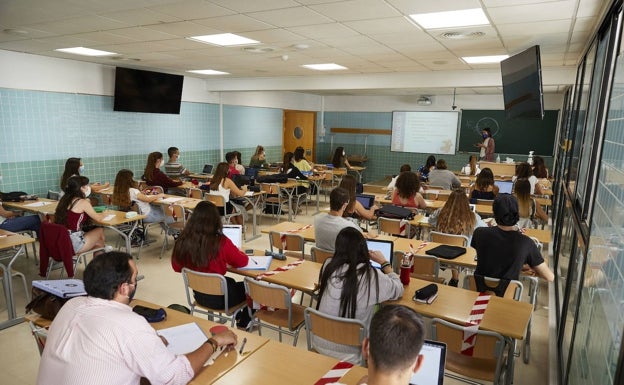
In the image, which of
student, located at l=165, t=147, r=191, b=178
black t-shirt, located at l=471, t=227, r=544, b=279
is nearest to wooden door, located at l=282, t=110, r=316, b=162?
student, located at l=165, t=147, r=191, b=178

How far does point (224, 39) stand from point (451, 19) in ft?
8.99

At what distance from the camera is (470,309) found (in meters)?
2.76

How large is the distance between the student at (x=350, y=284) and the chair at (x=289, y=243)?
1844mm

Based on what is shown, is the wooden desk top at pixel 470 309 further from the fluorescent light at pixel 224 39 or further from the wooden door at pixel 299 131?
the wooden door at pixel 299 131

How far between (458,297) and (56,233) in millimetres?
3844

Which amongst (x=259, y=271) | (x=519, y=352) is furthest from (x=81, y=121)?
(x=519, y=352)

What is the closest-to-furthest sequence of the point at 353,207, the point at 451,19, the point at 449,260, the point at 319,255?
1. the point at 449,260
2. the point at 319,255
3. the point at 451,19
4. the point at 353,207

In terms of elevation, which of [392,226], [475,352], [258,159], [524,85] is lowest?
[475,352]

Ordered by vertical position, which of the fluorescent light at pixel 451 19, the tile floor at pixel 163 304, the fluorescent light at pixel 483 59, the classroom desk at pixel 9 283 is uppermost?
the fluorescent light at pixel 483 59

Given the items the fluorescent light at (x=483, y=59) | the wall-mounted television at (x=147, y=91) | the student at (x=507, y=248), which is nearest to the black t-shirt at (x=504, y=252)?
the student at (x=507, y=248)

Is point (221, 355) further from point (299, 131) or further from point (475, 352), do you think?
point (299, 131)

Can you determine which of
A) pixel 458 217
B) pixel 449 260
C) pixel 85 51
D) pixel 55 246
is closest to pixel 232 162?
pixel 85 51

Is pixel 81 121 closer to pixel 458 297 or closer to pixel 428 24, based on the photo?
pixel 428 24

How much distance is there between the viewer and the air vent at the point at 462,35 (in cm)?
458
